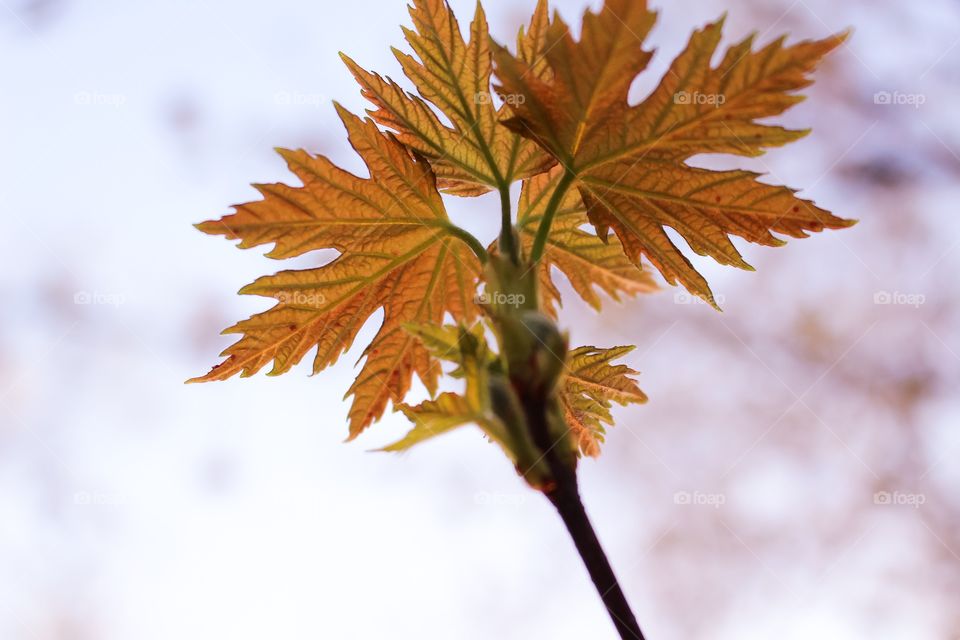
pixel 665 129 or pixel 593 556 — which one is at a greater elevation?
pixel 665 129

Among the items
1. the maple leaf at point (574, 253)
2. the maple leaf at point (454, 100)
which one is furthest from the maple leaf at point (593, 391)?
the maple leaf at point (454, 100)

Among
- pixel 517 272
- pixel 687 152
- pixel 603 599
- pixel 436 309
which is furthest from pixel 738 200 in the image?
pixel 603 599

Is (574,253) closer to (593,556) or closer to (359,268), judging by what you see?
(359,268)

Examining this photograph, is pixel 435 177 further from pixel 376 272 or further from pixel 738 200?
pixel 738 200

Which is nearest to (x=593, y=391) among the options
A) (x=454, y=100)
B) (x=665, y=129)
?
(x=665, y=129)

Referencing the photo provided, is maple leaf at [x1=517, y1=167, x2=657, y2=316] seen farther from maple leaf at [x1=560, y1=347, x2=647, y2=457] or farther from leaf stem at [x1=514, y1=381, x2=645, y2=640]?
leaf stem at [x1=514, y1=381, x2=645, y2=640]

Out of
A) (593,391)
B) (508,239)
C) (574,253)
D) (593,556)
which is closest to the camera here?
(593,556)
